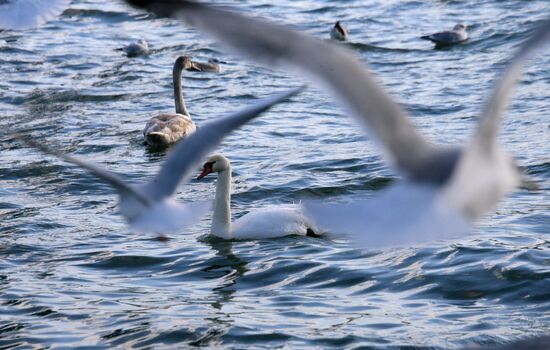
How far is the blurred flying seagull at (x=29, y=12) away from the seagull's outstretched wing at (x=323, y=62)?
4692mm

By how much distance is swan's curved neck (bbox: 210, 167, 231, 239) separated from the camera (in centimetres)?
950

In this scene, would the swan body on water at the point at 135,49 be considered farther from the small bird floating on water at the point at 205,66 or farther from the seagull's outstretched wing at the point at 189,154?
the seagull's outstretched wing at the point at 189,154

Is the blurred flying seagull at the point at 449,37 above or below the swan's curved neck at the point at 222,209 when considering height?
above

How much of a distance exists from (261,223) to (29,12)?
2.59 meters

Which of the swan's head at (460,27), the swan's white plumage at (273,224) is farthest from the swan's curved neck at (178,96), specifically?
the swan's head at (460,27)

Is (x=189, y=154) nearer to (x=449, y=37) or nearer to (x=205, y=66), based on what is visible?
(x=205, y=66)

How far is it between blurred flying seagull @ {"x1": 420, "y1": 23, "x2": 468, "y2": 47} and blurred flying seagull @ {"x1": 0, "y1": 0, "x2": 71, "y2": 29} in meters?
8.27

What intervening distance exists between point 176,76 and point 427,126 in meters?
3.21

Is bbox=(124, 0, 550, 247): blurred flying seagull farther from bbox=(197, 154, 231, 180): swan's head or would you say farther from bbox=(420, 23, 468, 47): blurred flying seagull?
bbox=(420, 23, 468, 47): blurred flying seagull

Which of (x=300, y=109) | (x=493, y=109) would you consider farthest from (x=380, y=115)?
(x=300, y=109)

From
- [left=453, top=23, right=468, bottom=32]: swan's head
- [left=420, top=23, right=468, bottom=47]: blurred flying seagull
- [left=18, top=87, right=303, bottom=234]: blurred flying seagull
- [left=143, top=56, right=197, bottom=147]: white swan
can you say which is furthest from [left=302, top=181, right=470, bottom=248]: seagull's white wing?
[left=453, top=23, right=468, bottom=32]: swan's head

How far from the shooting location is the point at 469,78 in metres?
15.0

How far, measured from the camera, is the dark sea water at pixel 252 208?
24.3ft

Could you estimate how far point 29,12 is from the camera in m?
9.55
